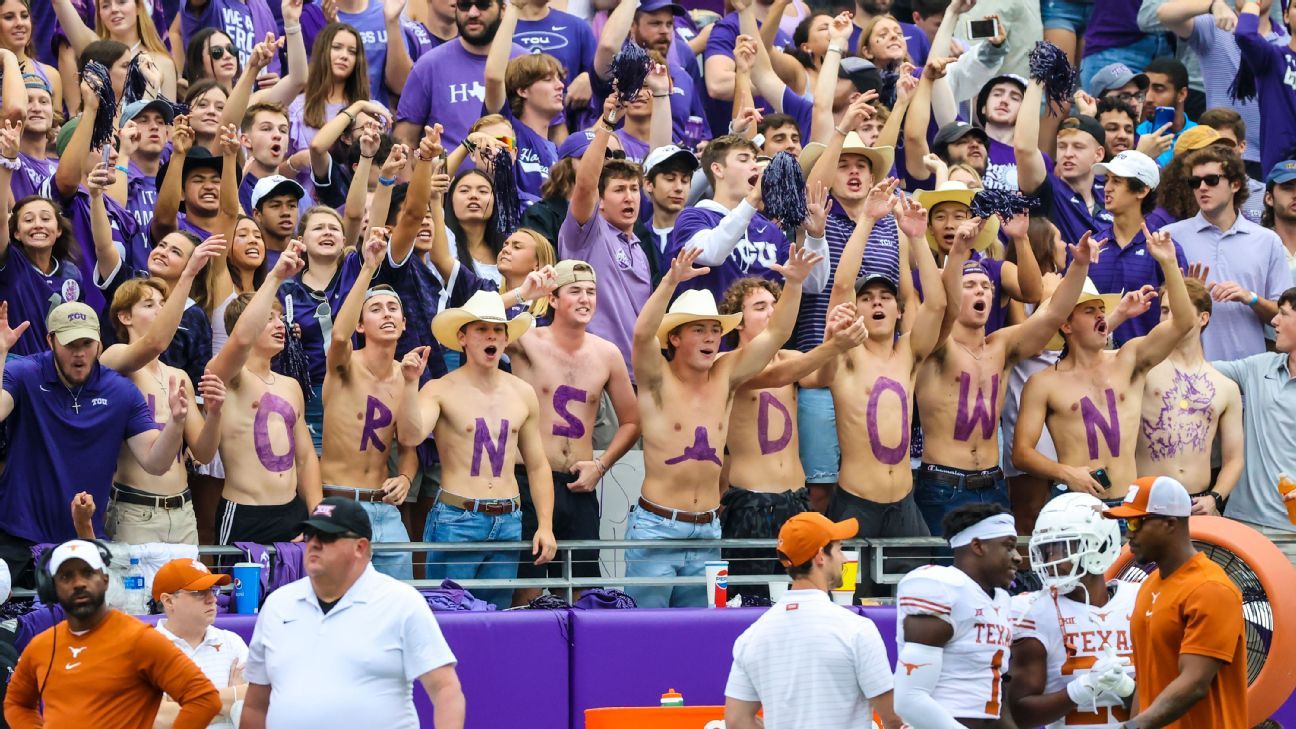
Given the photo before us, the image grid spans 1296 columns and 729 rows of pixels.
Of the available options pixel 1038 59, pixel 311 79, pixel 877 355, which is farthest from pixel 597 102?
pixel 877 355

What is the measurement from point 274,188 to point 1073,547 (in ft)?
19.8

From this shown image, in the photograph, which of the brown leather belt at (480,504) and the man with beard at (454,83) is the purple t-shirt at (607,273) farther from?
the man with beard at (454,83)

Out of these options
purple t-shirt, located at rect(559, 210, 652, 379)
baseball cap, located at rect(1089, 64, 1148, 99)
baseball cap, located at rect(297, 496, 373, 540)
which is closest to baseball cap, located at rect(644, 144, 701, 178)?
purple t-shirt, located at rect(559, 210, 652, 379)

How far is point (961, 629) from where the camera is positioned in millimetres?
7223

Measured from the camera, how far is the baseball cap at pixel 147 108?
486 inches

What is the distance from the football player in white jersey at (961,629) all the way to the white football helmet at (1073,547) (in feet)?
0.57

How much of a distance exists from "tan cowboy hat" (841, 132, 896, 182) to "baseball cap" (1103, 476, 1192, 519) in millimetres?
5486

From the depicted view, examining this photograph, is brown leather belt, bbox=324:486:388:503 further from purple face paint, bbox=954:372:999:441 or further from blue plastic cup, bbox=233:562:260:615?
purple face paint, bbox=954:372:999:441

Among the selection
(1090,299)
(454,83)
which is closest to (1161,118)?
(1090,299)

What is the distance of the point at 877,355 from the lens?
11.5 metres

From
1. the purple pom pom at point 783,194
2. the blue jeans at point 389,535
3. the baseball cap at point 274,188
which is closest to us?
the blue jeans at point 389,535

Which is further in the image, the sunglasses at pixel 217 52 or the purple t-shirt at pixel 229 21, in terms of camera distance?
the purple t-shirt at pixel 229 21

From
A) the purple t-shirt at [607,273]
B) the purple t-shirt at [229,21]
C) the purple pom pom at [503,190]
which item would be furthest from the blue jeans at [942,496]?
the purple t-shirt at [229,21]

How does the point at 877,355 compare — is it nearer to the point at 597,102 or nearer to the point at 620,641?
the point at 620,641
